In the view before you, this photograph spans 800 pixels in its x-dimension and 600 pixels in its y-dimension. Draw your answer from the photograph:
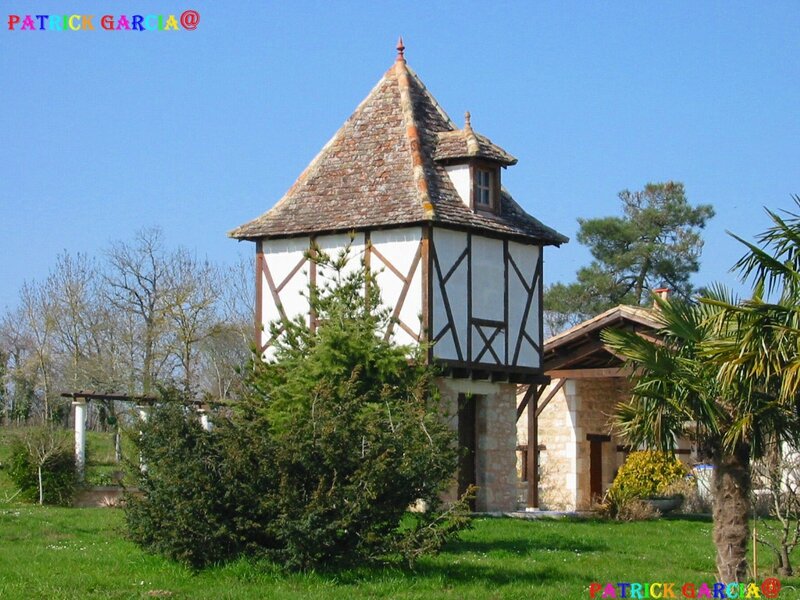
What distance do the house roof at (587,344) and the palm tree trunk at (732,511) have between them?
1157 centimetres

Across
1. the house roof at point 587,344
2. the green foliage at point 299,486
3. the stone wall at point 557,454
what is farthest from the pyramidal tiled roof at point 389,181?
the green foliage at point 299,486

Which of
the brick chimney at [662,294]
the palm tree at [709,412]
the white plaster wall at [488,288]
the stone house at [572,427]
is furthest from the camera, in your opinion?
the stone house at [572,427]

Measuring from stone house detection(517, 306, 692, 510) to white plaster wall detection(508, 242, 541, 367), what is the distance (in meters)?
1.09

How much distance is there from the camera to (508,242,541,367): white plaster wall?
2473 cm

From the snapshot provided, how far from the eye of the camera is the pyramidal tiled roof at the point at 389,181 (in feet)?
77.7

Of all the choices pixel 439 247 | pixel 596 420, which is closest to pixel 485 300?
pixel 439 247

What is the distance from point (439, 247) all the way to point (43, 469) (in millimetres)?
8412

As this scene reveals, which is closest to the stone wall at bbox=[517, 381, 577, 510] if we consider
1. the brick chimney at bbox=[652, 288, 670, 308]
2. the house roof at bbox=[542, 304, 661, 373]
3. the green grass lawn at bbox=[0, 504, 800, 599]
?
the house roof at bbox=[542, 304, 661, 373]

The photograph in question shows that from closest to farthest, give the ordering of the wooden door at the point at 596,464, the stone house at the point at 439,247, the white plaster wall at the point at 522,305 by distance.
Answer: the stone house at the point at 439,247
the white plaster wall at the point at 522,305
the wooden door at the point at 596,464

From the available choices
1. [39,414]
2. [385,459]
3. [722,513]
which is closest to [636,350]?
[722,513]

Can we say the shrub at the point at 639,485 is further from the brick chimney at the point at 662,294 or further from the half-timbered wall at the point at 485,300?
the brick chimney at the point at 662,294

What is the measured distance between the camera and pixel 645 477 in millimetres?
24656

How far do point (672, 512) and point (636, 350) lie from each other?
43.4 feet

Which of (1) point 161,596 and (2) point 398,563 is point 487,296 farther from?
(1) point 161,596
